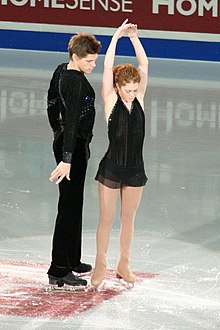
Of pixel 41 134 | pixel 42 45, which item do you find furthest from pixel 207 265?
pixel 42 45

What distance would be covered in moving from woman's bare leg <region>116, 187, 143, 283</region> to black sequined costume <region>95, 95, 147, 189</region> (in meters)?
0.05

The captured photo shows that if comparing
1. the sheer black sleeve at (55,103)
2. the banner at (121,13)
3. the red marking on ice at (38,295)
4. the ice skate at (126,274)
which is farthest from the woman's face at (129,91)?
the banner at (121,13)

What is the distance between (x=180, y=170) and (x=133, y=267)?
2.86 meters

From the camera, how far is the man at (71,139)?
578 cm

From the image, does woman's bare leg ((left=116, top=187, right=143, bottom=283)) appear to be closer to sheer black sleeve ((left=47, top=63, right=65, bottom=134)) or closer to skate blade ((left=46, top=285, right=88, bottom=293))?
skate blade ((left=46, top=285, right=88, bottom=293))

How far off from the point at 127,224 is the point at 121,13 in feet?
39.7

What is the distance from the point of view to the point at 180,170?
9.23 meters

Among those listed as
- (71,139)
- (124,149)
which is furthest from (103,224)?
(71,139)

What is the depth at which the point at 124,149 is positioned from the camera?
5.88m

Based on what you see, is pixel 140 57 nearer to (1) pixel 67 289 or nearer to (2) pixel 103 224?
(2) pixel 103 224

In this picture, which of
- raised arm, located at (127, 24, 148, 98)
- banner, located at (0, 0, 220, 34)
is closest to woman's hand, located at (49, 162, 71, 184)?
raised arm, located at (127, 24, 148, 98)

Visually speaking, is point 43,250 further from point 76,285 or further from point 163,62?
point 163,62

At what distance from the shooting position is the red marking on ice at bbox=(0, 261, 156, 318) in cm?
559

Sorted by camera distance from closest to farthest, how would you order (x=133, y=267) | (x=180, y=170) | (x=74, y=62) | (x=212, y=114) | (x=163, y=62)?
(x=74, y=62) < (x=133, y=267) < (x=180, y=170) < (x=212, y=114) < (x=163, y=62)
